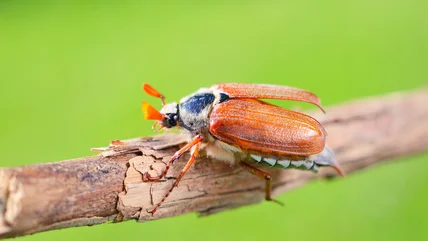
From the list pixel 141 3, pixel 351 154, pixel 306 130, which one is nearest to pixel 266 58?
pixel 141 3

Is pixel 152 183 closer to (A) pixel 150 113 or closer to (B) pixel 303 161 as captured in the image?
(A) pixel 150 113

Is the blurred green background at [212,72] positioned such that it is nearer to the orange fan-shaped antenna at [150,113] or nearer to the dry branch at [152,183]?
the dry branch at [152,183]

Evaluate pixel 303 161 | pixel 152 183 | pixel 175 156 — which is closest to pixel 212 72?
pixel 303 161

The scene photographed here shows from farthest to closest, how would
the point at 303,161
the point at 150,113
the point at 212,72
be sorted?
the point at 212,72
the point at 303,161
the point at 150,113

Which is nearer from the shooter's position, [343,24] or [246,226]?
[246,226]

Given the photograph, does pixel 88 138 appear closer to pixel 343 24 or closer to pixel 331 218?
pixel 331 218
